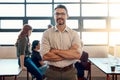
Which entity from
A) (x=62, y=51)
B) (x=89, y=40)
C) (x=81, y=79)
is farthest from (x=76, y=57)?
(x=89, y=40)

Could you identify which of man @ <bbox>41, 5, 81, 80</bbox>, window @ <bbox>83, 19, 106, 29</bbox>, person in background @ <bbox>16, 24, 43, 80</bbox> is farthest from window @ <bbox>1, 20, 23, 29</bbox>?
man @ <bbox>41, 5, 81, 80</bbox>

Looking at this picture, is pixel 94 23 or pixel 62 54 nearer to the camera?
pixel 62 54

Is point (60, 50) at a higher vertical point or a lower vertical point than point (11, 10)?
lower

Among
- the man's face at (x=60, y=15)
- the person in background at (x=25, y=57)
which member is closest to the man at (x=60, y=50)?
the man's face at (x=60, y=15)

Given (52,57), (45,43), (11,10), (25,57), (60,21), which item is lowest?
(25,57)

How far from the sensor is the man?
2734 millimetres

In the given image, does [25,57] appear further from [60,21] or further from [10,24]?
[10,24]

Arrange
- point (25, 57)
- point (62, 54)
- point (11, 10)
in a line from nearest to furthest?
point (62, 54)
point (25, 57)
point (11, 10)

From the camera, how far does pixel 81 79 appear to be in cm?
533

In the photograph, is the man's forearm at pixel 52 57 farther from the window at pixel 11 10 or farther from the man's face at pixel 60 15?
the window at pixel 11 10

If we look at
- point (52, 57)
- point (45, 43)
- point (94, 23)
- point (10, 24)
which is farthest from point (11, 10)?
point (52, 57)

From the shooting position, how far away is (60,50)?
280 cm

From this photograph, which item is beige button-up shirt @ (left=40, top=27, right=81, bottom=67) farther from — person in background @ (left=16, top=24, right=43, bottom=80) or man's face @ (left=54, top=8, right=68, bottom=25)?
person in background @ (left=16, top=24, right=43, bottom=80)

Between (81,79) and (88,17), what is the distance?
249 cm
